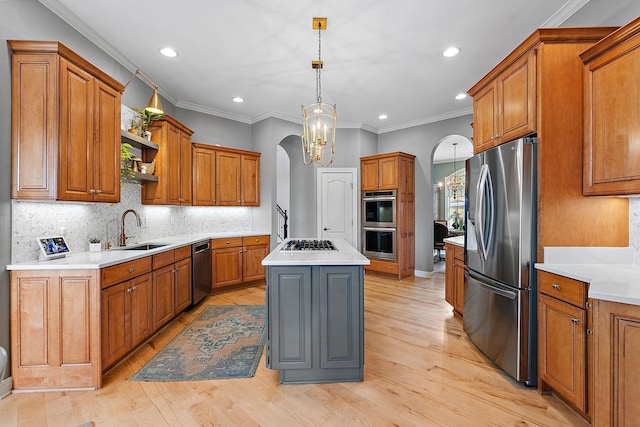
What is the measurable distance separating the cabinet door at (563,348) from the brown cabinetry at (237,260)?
381 cm

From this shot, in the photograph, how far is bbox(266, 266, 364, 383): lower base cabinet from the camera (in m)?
2.20

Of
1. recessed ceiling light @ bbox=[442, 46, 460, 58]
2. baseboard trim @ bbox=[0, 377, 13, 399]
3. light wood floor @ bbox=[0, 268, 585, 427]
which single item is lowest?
light wood floor @ bbox=[0, 268, 585, 427]

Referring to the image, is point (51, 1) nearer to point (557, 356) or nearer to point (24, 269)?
point (24, 269)

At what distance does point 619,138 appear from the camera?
6.01 ft

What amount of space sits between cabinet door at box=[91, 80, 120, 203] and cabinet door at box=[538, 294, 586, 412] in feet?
11.8

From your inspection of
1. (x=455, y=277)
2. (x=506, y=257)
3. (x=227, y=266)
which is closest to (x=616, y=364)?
(x=506, y=257)

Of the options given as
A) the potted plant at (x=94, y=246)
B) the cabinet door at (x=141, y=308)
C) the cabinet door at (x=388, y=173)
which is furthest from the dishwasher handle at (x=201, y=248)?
the cabinet door at (x=388, y=173)

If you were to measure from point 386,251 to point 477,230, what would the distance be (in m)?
2.99

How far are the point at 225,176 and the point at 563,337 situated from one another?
4.47 m

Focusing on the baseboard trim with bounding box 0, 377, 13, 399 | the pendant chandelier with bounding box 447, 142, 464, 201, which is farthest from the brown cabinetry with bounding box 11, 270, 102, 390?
the pendant chandelier with bounding box 447, 142, 464, 201

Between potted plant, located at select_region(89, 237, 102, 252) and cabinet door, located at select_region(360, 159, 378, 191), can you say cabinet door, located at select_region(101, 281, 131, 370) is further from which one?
cabinet door, located at select_region(360, 159, 378, 191)

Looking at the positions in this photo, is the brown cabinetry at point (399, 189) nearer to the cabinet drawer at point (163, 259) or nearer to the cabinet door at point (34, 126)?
the cabinet drawer at point (163, 259)

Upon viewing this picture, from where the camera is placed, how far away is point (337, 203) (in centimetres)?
591

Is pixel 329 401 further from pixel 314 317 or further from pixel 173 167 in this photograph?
pixel 173 167
